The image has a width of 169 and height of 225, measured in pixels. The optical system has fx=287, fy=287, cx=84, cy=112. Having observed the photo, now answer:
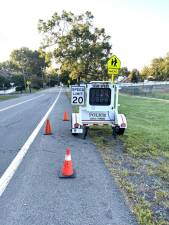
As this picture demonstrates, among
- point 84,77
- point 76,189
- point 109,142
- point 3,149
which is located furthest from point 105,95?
point 84,77

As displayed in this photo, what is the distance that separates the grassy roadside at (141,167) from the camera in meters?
4.34

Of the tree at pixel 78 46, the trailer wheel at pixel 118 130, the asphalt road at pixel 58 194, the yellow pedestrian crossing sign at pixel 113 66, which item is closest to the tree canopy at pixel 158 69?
the tree at pixel 78 46

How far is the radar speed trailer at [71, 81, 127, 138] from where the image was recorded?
32.5ft

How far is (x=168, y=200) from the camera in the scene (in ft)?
15.4

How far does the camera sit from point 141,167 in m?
6.52

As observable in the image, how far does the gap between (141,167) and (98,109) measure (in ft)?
12.6

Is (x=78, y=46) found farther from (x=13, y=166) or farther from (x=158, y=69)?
(x=158, y=69)

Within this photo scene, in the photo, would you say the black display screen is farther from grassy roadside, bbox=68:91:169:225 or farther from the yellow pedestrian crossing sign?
the yellow pedestrian crossing sign

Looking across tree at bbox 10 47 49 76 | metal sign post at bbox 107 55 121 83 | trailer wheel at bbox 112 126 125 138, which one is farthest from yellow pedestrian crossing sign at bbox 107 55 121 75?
tree at bbox 10 47 49 76

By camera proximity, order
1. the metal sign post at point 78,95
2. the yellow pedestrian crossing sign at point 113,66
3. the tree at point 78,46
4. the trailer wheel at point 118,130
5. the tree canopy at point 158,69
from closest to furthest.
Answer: the trailer wheel at point 118,130 < the metal sign post at point 78,95 < the yellow pedestrian crossing sign at point 113,66 < the tree at point 78,46 < the tree canopy at point 158,69

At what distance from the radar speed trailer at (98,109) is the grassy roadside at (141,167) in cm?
57

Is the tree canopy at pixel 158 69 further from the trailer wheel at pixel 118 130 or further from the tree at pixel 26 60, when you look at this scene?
the trailer wheel at pixel 118 130

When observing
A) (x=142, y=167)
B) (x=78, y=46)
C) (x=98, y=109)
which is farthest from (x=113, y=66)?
(x=78, y=46)

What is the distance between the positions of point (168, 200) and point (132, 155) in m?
2.93
